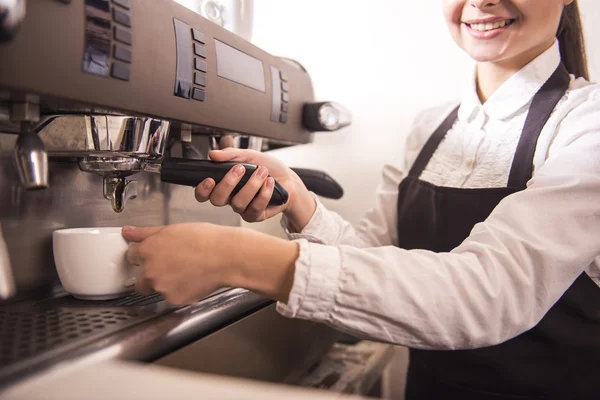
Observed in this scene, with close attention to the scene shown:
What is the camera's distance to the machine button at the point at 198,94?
578mm

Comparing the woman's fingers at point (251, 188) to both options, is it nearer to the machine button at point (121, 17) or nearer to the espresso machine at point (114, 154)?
the espresso machine at point (114, 154)

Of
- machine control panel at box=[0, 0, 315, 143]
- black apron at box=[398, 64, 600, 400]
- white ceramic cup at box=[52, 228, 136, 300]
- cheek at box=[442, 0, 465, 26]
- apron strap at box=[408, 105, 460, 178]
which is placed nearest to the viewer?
machine control panel at box=[0, 0, 315, 143]

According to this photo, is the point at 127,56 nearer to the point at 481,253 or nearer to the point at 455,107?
the point at 481,253

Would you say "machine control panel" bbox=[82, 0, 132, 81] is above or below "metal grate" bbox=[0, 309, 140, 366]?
above

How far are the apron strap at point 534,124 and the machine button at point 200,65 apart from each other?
A: 1.56ft

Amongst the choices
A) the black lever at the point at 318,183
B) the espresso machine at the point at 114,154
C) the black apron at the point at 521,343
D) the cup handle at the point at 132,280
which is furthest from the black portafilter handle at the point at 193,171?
the black apron at the point at 521,343

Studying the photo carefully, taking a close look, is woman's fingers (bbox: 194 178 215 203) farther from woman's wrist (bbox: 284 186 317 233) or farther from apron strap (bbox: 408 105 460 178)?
apron strap (bbox: 408 105 460 178)

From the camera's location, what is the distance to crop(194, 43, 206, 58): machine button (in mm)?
575

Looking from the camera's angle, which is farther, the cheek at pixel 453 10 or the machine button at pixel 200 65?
the cheek at pixel 453 10

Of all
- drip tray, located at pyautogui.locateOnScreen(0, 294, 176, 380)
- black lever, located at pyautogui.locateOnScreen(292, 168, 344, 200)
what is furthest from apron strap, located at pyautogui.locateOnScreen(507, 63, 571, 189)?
drip tray, located at pyautogui.locateOnScreen(0, 294, 176, 380)

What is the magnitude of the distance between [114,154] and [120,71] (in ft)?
0.38

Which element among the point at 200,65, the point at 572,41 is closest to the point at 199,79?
the point at 200,65

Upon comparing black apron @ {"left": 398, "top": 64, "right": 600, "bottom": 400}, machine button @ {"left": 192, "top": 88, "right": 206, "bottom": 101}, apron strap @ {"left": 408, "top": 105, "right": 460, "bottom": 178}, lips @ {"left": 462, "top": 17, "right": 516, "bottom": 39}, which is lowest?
black apron @ {"left": 398, "top": 64, "right": 600, "bottom": 400}

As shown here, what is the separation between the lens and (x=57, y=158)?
2.01 feet
